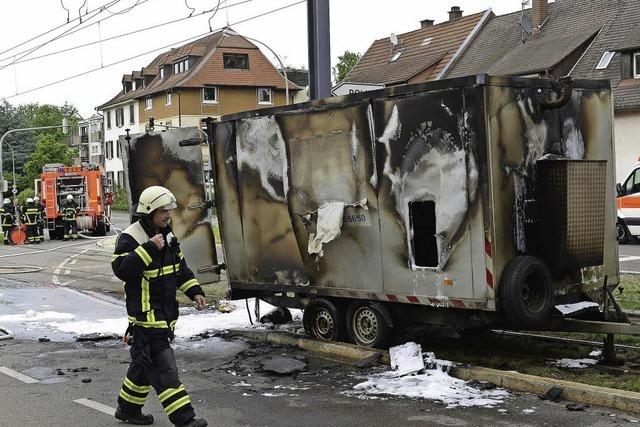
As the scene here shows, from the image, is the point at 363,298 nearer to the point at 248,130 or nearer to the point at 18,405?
the point at 248,130

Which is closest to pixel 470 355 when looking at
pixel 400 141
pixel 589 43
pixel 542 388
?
pixel 542 388

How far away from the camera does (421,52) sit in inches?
1801

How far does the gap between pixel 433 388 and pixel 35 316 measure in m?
7.23

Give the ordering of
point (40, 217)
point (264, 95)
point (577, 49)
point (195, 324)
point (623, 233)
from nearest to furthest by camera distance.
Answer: point (195, 324), point (623, 233), point (40, 217), point (577, 49), point (264, 95)

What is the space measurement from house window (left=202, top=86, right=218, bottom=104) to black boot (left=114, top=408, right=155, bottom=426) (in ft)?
180

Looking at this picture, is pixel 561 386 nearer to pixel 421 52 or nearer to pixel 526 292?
pixel 526 292

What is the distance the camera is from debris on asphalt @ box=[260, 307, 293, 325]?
1077cm

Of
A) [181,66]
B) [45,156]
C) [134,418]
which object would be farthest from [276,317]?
[45,156]

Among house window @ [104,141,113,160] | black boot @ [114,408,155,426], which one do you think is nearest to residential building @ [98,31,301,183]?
house window @ [104,141,113,160]

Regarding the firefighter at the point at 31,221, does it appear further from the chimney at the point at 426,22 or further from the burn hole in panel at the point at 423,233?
the chimney at the point at 426,22

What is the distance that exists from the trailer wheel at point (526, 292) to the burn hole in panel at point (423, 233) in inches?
31.0

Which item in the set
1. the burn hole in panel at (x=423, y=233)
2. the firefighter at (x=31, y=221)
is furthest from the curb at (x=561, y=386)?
the firefighter at (x=31, y=221)

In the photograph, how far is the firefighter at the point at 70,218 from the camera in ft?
104

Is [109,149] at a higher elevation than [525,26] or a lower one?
lower
